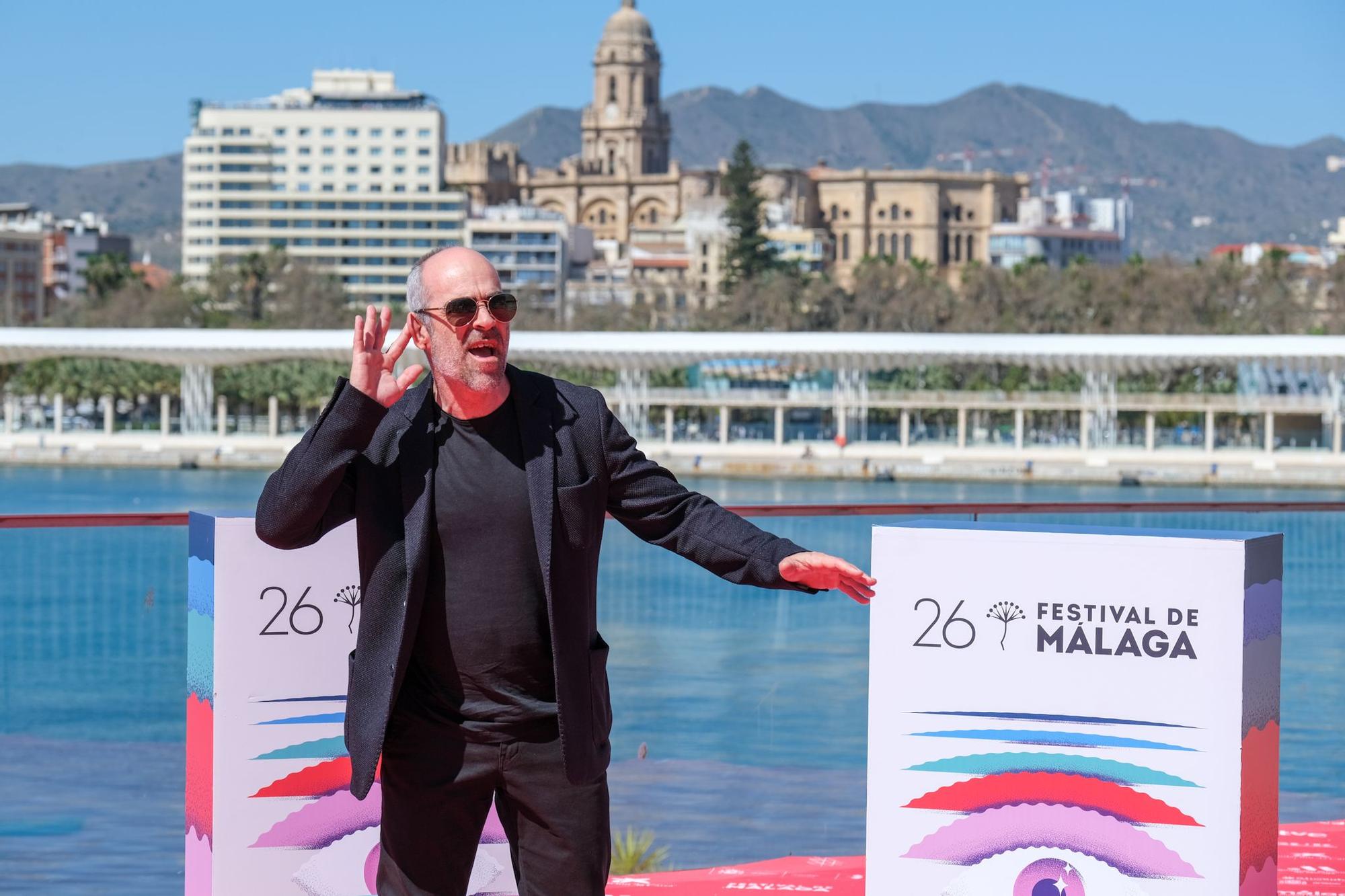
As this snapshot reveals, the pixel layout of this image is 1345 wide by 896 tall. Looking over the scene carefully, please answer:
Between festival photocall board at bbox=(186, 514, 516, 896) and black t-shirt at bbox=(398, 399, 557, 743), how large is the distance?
0.91 m

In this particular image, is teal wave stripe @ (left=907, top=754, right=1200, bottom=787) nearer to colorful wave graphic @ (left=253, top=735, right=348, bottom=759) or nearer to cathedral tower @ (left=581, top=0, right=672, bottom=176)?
colorful wave graphic @ (left=253, top=735, right=348, bottom=759)

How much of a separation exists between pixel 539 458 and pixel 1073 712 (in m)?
1.20

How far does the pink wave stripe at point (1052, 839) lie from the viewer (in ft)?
11.5

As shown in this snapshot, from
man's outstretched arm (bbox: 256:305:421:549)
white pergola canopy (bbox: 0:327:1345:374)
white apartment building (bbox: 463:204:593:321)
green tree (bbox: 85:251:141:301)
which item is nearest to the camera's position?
man's outstretched arm (bbox: 256:305:421:549)

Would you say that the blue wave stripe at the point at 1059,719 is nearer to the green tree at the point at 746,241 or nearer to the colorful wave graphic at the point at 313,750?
the colorful wave graphic at the point at 313,750

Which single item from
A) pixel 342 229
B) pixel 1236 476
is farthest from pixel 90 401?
pixel 342 229

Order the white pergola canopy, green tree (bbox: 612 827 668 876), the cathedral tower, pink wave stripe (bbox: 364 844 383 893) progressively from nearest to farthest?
pink wave stripe (bbox: 364 844 383 893) → green tree (bbox: 612 827 668 876) → the white pergola canopy → the cathedral tower

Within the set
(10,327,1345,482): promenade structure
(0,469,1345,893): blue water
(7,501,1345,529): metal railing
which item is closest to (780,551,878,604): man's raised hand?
(7,501,1345,529): metal railing

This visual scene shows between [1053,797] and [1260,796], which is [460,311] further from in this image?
[1260,796]

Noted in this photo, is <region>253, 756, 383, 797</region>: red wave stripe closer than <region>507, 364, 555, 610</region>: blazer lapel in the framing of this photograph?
No

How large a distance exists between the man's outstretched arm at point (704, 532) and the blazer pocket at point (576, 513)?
0.34 feet

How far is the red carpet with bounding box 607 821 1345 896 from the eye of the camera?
4.47 metres

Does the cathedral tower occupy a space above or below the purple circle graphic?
above

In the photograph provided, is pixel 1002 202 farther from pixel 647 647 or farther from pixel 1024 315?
pixel 647 647
